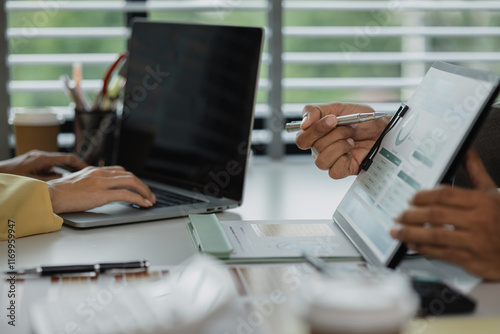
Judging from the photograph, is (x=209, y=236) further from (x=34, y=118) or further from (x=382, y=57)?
(x=382, y=57)

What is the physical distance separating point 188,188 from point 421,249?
634 millimetres

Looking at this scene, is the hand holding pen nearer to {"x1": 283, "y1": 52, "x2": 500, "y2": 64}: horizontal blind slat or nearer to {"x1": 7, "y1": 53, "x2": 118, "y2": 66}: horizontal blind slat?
{"x1": 283, "y1": 52, "x2": 500, "y2": 64}: horizontal blind slat

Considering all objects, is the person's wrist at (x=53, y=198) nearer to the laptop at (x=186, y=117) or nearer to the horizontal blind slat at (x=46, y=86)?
the laptop at (x=186, y=117)

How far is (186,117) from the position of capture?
4.41ft

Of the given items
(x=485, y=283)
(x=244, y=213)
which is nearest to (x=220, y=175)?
(x=244, y=213)

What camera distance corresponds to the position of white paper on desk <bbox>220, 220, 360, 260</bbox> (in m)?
0.89

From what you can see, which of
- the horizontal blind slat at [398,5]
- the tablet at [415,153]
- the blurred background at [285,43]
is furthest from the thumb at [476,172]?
the horizontal blind slat at [398,5]

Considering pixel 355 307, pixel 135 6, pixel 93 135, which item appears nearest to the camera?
pixel 355 307

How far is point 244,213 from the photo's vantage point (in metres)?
1.21

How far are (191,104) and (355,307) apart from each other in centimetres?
91

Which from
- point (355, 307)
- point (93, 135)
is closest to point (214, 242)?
point (355, 307)

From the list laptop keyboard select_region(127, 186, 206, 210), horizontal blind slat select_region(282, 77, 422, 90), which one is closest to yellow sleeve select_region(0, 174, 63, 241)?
laptop keyboard select_region(127, 186, 206, 210)

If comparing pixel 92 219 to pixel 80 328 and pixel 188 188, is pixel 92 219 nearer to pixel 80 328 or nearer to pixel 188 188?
pixel 188 188

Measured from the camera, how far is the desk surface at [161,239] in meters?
0.90
